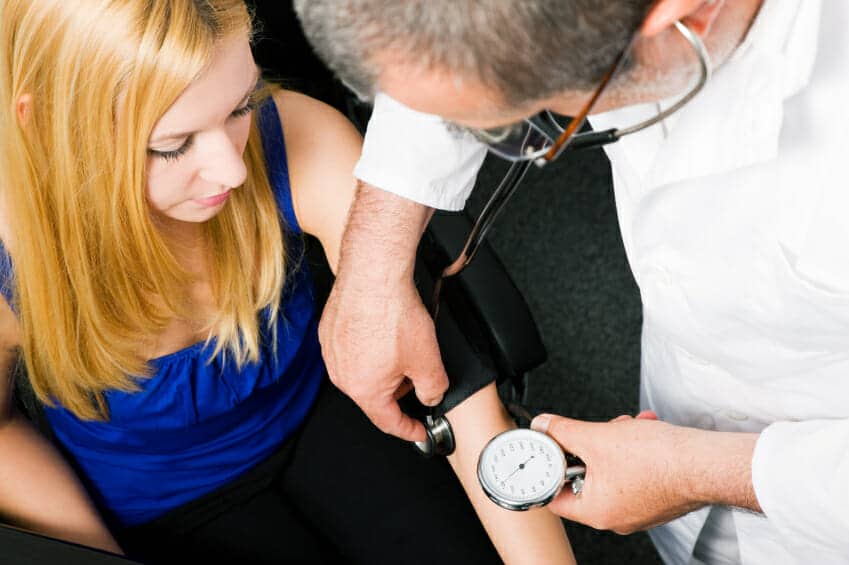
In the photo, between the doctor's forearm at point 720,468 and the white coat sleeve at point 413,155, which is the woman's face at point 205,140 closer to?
the white coat sleeve at point 413,155

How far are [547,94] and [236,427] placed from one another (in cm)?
82

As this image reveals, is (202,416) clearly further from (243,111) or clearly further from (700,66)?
(700,66)

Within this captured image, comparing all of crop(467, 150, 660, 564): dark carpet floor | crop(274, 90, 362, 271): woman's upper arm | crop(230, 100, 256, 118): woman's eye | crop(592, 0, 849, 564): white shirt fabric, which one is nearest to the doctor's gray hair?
crop(592, 0, 849, 564): white shirt fabric

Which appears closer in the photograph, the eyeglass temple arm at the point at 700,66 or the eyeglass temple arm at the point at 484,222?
the eyeglass temple arm at the point at 700,66

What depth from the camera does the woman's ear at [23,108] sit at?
0.98 meters

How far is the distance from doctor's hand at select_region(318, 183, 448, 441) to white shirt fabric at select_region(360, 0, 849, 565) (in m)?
0.04

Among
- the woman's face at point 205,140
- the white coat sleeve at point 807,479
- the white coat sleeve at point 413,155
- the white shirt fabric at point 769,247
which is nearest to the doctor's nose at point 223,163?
the woman's face at point 205,140

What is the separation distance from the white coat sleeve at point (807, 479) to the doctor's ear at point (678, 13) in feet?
1.31

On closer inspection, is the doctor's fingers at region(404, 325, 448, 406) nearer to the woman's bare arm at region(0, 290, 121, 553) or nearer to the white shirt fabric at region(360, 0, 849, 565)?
the white shirt fabric at region(360, 0, 849, 565)

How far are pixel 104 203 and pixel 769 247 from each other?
709mm

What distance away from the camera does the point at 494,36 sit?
0.65 m

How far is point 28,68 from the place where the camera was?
0.96 metres

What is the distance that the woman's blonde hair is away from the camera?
3.13 ft

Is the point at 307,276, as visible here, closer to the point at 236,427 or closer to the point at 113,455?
the point at 236,427
